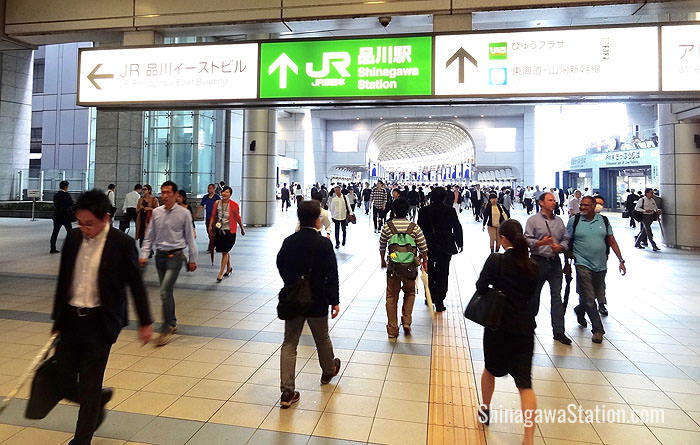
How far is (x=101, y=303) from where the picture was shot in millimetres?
2594

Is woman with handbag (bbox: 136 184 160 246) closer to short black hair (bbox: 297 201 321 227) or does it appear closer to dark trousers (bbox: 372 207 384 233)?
short black hair (bbox: 297 201 321 227)

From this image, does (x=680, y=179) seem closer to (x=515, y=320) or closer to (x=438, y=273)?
(x=438, y=273)

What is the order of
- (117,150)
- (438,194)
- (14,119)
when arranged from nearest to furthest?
(438,194)
(117,150)
(14,119)

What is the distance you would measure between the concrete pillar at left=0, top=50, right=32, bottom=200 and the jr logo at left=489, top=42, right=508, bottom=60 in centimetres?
2197

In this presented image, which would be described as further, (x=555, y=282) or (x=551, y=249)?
(x=555, y=282)

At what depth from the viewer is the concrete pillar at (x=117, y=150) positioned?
1831 cm

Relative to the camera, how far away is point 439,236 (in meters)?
6.02

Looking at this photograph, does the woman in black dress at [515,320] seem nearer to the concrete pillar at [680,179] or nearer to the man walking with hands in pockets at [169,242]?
the man walking with hands in pockets at [169,242]

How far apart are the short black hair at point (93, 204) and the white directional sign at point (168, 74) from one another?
3.49m

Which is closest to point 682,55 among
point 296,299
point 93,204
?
point 296,299

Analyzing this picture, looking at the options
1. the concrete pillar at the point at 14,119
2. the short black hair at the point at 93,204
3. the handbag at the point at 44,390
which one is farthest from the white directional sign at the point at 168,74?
the concrete pillar at the point at 14,119

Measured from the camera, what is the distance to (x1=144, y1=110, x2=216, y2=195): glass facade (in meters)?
20.4

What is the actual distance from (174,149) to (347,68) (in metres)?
17.3

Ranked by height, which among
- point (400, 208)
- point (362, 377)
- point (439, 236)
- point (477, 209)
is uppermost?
point (477, 209)
